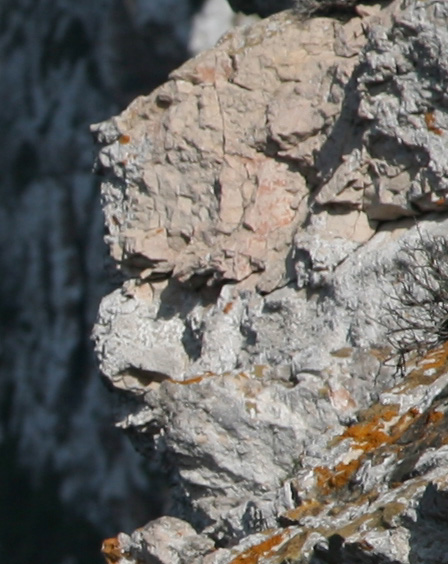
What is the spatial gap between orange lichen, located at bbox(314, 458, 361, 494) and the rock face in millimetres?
508

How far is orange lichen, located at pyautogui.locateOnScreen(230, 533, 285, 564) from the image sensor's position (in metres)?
6.24

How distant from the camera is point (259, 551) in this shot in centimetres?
629

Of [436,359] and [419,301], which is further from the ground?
[419,301]

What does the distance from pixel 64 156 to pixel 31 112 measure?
1.16m

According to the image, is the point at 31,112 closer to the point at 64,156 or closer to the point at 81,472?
the point at 64,156

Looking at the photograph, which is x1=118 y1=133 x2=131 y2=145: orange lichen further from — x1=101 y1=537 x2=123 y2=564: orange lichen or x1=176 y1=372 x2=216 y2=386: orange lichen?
x1=101 y1=537 x2=123 y2=564: orange lichen

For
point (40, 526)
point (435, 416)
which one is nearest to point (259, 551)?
point (435, 416)

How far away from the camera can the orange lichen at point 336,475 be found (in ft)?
22.1

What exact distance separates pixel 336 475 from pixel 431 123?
347 centimetres

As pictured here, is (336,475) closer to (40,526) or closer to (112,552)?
(112,552)

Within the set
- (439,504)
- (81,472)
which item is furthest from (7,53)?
(439,504)

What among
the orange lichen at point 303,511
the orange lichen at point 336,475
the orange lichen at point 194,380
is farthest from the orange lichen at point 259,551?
the orange lichen at point 194,380

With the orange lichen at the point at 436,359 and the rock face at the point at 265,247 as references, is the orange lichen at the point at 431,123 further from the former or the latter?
the orange lichen at the point at 436,359

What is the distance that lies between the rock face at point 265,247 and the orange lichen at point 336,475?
51 cm
